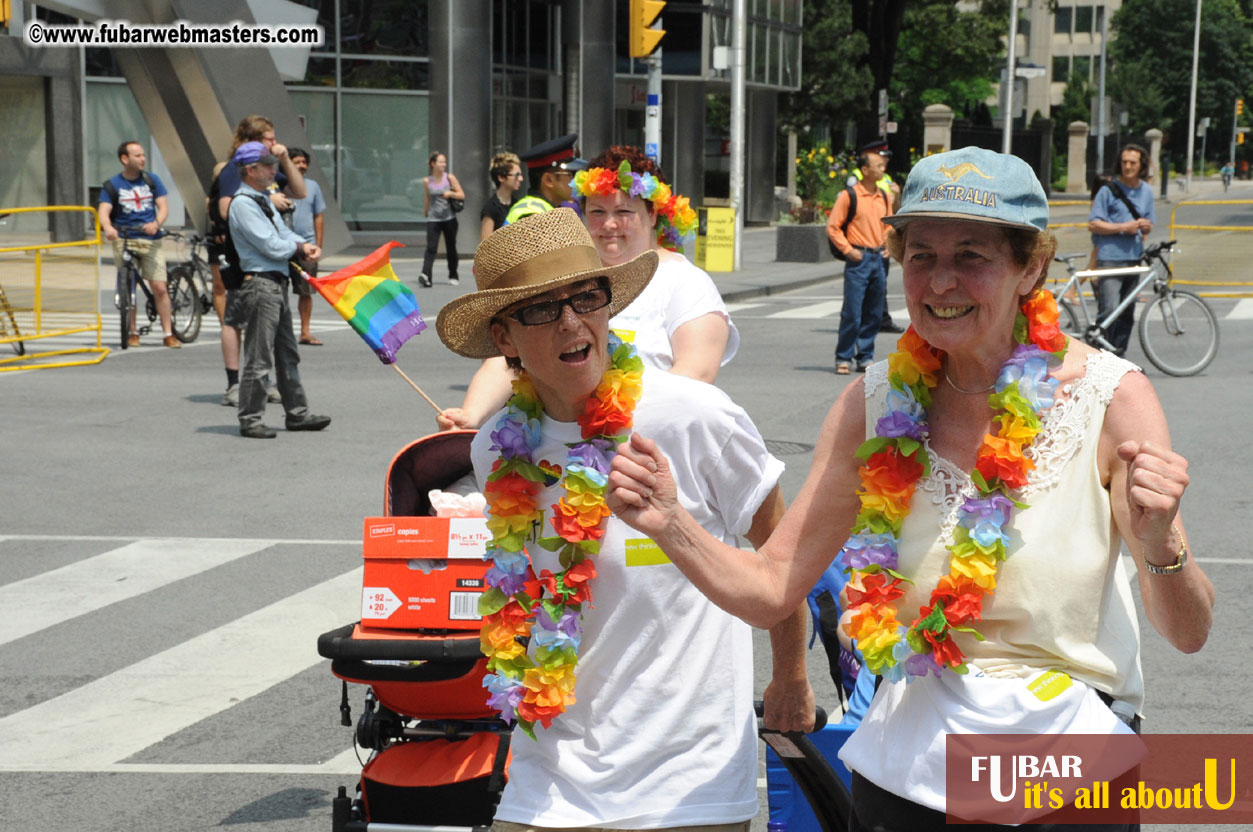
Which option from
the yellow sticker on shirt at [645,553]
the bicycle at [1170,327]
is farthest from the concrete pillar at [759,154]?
the yellow sticker on shirt at [645,553]

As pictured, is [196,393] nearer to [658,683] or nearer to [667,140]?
[658,683]

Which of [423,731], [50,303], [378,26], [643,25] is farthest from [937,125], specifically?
[423,731]

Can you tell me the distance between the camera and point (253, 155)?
1133 cm

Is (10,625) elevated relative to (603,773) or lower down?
lower down

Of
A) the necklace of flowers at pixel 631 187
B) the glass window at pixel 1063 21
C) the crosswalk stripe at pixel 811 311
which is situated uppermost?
the glass window at pixel 1063 21

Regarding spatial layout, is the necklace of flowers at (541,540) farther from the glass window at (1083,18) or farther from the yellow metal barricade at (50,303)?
the glass window at (1083,18)

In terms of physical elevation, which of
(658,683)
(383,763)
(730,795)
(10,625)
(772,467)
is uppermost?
(772,467)

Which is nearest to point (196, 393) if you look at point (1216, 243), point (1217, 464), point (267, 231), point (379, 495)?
point (267, 231)

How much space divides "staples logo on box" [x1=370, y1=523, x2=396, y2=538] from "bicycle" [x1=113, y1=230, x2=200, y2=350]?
522 inches

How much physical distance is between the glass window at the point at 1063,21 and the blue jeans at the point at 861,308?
Result: 4523 inches

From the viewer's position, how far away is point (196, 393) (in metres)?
13.9

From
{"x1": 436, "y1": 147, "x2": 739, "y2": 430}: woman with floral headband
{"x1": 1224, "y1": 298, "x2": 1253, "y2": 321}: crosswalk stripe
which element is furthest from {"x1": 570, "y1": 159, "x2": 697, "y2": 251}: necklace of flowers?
{"x1": 1224, "y1": 298, "x2": 1253, "y2": 321}: crosswalk stripe

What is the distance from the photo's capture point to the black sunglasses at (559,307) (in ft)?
10.4

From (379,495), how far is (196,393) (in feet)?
16.0
